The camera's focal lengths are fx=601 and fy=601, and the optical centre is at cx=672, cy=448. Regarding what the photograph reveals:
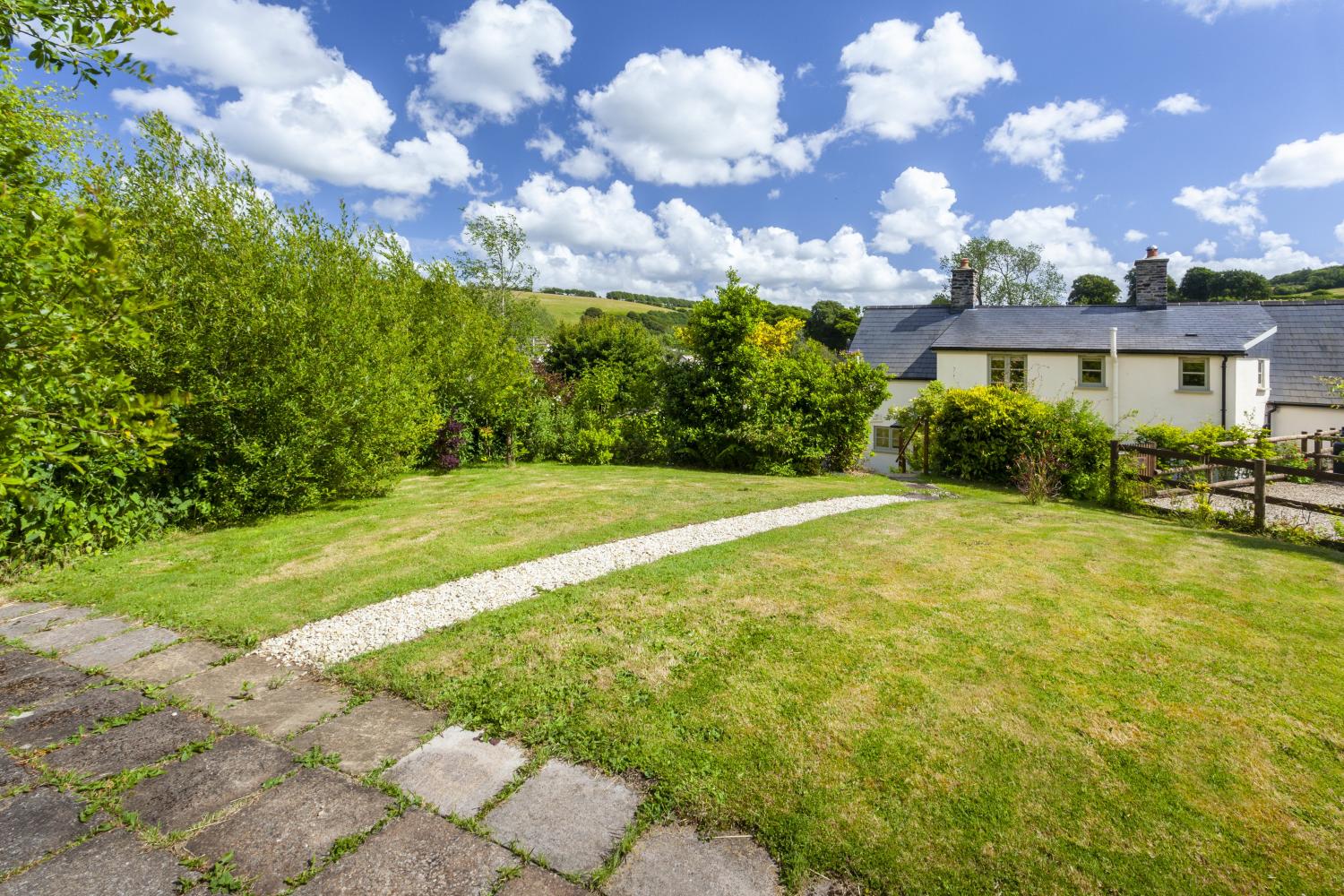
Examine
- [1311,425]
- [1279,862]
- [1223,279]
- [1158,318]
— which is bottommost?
[1279,862]

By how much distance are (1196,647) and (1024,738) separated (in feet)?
7.11

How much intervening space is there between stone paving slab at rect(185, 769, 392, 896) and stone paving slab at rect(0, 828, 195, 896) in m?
0.12

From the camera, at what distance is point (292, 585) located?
19.4 ft

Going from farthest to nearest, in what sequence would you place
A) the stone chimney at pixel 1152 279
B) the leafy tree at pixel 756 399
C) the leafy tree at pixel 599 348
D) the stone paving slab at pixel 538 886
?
the leafy tree at pixel 599 348, the stone chimney at pixel 1152 279, the leafy tree at pixel 756 399, the stone paving slab at pixel 538 886

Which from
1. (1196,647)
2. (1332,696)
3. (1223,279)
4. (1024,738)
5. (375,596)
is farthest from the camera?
(1223,279)

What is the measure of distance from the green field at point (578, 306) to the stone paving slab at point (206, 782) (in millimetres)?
52108

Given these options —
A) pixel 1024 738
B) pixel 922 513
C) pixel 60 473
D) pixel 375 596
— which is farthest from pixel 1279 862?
pixel 60 473

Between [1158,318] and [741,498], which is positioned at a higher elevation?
[1158,318]

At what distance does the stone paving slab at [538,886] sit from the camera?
7.55ft

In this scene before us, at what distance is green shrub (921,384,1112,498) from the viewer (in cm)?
1152

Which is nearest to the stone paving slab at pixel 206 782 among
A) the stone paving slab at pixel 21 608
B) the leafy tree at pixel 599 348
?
the stone paving slab at pixel 21 608

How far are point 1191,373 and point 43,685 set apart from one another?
26386 mm

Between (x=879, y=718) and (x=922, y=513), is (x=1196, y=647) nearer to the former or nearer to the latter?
(x=879, y=718)

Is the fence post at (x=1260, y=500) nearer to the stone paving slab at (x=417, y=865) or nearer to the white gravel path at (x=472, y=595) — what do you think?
the white gravel path at (x=472, y=595)
